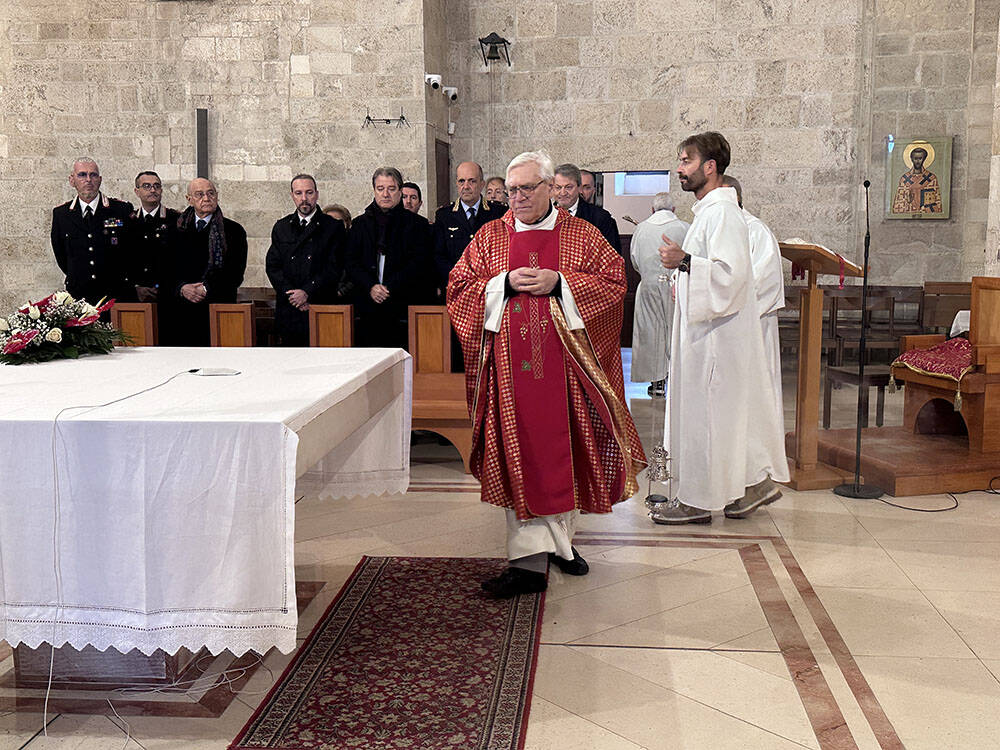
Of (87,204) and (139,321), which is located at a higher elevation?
(87,204)

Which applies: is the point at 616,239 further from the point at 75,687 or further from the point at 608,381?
the point at 75,687

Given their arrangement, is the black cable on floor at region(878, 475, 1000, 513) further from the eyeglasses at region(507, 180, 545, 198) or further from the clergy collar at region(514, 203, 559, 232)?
the eyeglasses at region(507, 180, 545, 198)

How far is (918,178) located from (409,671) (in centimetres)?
1029

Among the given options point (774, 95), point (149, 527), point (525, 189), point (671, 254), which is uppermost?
point (774, 95)

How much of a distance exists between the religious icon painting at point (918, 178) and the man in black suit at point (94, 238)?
8.45 meters

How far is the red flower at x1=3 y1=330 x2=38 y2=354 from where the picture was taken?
369 centimetres

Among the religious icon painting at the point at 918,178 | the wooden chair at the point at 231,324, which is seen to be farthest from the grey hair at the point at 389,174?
the religious icon painting at the point at 918,178

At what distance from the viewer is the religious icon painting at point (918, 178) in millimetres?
11594

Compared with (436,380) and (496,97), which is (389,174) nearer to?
(436,380)

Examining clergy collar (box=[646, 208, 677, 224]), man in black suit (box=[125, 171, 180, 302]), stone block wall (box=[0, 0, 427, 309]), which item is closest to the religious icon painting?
clergy collar (box=[646, 208, 677, 224])

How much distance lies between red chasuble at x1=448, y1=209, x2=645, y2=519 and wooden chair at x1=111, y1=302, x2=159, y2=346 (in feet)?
8.88

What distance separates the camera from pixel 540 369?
395 centimetres

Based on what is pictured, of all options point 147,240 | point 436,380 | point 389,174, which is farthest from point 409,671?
point 147,240

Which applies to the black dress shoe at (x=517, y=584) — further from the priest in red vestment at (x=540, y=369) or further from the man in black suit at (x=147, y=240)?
the man in black suit at (x=147, y=240)
